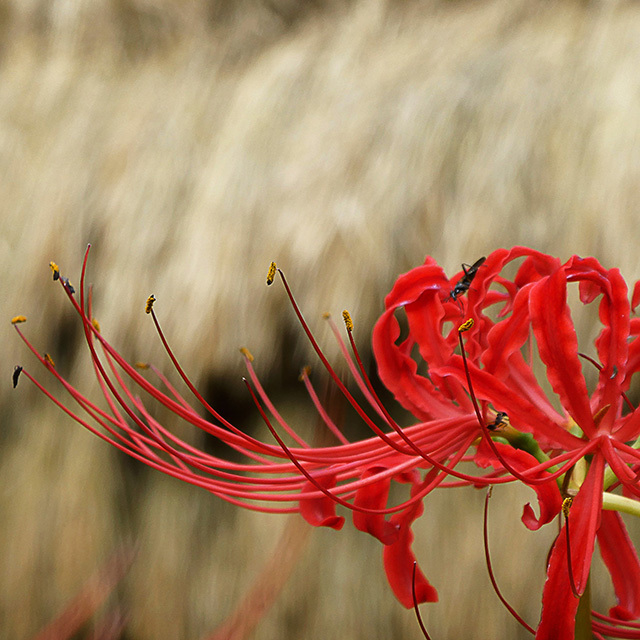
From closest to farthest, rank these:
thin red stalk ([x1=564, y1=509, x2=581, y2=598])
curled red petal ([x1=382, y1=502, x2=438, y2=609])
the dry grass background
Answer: thin red stalk ([x1=564, y1=509, x2=581, y2=598]), curled red petal ([x1=382, y1=502, x2=438, y2=609]), the dry grass background

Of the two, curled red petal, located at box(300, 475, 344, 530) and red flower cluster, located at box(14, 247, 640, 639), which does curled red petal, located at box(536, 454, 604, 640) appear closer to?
red flower cluster, located at box(14, 247, 640, 639)

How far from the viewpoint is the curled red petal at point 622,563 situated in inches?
18.3

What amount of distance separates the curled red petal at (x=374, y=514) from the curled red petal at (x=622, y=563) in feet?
0.43

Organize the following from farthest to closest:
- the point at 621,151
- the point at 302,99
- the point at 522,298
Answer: the point at 302,99
the point at 621,151
the point at 522,298

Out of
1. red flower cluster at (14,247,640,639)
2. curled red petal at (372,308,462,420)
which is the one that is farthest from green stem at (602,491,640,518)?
curled red petal at (372,308,462,420)

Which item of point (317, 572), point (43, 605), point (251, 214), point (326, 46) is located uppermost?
point (326, 46)

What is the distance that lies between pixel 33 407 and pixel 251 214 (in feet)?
1.71

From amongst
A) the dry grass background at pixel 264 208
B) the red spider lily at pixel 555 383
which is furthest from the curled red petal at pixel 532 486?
the dry grass background at pixel 264 208

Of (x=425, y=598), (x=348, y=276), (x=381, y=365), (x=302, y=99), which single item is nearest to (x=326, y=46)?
(x=302, y=99)

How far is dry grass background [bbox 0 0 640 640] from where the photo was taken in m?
1.01

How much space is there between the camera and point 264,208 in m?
1.17

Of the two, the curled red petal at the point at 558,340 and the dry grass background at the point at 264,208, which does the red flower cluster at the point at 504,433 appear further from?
the dry grass background at the point at 264,208

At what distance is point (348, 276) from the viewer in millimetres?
1047

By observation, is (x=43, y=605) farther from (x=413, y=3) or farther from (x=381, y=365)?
(x=413, y=3)
